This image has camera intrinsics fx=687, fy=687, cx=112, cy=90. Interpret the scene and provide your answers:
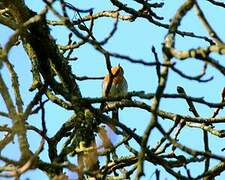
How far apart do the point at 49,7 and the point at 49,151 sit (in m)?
1.28

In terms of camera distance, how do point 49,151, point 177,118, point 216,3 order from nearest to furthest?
point 177,118 < point 49,151 < point 216,3

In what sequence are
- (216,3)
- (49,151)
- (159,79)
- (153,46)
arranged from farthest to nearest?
1. (216,3)
2. (49,151)
3. (153,46)
4. (159,79)

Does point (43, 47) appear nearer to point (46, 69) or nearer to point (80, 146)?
point (46, 69)

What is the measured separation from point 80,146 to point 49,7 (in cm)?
149

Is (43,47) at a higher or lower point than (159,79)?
higher

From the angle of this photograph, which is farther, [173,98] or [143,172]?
[173,98]

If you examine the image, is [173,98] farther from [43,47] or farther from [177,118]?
[43,47]

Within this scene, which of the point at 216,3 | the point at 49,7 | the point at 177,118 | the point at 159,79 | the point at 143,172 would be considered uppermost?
the point at 216,3

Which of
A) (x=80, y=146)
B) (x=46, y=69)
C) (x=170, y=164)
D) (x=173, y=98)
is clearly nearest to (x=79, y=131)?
(x=80, y=146)

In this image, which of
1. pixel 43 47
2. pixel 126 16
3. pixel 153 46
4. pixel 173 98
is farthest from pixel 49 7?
pixel 126 16

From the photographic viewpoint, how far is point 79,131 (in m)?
5.01

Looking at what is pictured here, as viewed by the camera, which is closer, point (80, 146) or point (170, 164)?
point (170, 164)

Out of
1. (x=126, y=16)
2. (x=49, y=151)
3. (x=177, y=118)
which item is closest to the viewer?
(x=177, y=118)

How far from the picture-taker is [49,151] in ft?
15.7
